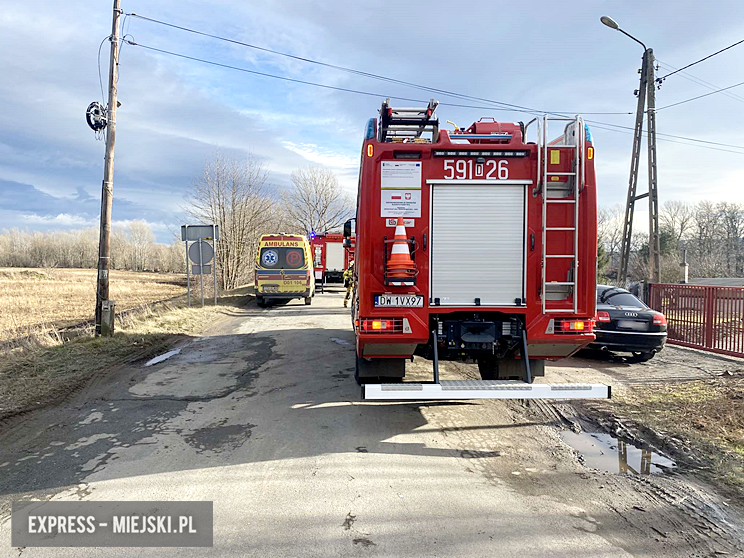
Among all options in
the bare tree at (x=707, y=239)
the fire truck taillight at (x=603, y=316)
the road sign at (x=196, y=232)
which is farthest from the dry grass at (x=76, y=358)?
the bare tree at (x=707, y=239)

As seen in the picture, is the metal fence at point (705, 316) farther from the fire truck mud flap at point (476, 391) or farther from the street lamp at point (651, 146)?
the fire truck mud flap at point (476, 391)

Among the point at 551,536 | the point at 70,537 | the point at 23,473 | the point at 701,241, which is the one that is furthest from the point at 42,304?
the point at 701,241

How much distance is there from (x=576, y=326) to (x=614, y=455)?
1.37m

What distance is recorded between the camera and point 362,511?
3580mm

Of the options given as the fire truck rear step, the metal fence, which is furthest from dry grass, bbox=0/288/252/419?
the metal fence

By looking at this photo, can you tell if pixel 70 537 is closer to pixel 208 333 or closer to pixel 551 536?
pixel 551 536

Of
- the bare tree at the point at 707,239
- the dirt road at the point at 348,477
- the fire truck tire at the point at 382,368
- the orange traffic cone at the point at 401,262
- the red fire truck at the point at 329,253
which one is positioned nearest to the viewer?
the dirt road at the point at 348,477

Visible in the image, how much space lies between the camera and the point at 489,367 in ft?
20.6

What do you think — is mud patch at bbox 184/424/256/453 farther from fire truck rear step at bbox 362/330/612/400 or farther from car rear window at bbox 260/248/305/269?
car rear window at bbox 260/248/305/269

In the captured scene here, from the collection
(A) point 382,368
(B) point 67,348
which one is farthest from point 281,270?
(A) point 382,368

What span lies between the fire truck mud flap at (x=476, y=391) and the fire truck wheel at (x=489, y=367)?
114cm

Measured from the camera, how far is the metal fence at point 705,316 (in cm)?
966

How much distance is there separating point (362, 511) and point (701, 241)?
67.8 meters

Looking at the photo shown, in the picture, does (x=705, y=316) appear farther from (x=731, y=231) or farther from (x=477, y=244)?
(x=731, y=231)
